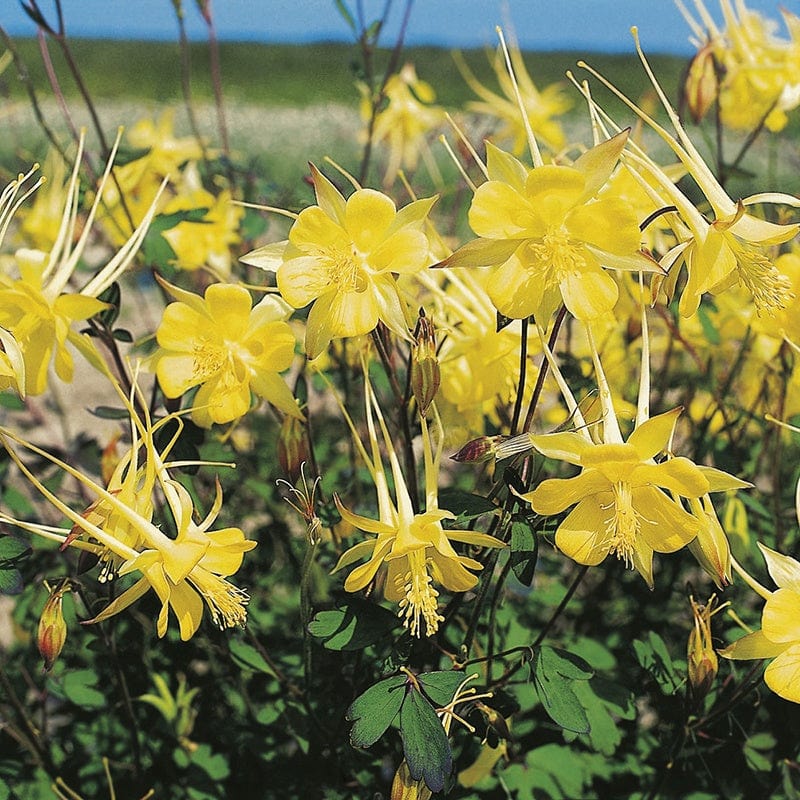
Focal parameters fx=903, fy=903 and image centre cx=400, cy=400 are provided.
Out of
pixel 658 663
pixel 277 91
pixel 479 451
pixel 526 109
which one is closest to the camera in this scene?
pixel 479 451

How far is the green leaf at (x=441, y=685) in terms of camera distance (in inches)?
46.6

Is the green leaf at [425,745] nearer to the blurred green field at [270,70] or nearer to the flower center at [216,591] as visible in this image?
the flower center at [216,591]

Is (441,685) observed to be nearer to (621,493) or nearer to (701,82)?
(621,493)

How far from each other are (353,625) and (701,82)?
4.58ft

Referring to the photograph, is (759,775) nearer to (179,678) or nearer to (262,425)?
(179,678)

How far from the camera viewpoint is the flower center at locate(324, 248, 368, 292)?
48.4 inches

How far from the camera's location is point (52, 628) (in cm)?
123

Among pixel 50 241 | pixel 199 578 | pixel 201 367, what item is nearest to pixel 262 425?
pixel 50 241

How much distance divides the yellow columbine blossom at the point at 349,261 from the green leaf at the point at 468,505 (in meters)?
0.24

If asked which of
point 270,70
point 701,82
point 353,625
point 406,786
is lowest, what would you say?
point 270,70

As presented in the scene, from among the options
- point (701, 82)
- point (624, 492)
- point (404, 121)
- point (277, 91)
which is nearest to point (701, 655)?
point (624, 492)

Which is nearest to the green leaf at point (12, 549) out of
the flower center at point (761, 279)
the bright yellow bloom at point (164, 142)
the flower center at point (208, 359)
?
the flower center at point (208, 359)

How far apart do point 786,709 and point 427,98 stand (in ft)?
6.86

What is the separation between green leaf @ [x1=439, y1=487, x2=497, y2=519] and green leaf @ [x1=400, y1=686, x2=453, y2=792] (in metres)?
0.25
